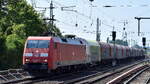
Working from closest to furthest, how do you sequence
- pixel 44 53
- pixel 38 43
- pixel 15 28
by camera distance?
pixel 44 53
pixel 38 43
pixel 15 28

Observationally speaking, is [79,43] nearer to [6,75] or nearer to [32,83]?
[6,75]

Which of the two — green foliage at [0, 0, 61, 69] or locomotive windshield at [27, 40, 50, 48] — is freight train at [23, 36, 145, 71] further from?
green foliage at [0, 0, 61, 69]

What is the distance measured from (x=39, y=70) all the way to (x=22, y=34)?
64.6 feet

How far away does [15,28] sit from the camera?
47.4 m

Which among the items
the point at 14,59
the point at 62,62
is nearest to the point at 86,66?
the point at 14,59

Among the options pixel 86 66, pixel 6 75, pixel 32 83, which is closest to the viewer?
pixel 32 83

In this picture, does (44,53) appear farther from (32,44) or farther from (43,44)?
(32,44)

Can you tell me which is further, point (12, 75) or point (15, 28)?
point (15, 28)

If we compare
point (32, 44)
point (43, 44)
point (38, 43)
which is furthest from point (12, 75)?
point (43, 44)

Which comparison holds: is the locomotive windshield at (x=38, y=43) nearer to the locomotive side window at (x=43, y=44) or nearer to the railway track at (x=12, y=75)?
the locomotive side window at (x=43, y=44)

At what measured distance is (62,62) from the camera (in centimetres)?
3144

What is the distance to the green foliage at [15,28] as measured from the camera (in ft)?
119

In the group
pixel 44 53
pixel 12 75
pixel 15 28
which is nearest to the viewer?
pixel 44 53

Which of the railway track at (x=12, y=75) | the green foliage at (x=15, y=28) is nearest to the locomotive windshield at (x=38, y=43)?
the railway track at (x=12, y=75)
